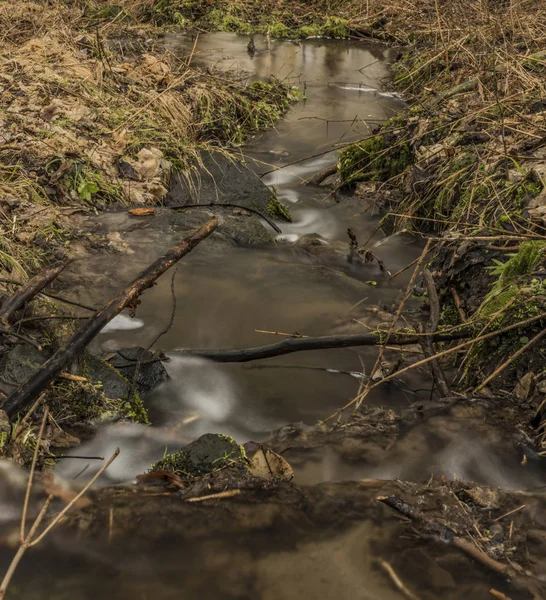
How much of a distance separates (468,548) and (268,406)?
4.84ft

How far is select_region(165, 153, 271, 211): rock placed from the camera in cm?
607

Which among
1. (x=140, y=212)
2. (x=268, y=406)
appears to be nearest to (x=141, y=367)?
(x=268, y=406)

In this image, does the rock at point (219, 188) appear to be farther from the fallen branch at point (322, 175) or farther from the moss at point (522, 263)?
the moss at point (522, 263)

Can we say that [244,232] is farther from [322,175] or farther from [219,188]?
[322,175]

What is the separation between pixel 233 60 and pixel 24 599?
9429 mm

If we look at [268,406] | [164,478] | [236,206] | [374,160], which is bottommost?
[268,406]

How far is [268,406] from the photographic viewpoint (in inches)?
144

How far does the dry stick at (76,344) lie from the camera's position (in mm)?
2906

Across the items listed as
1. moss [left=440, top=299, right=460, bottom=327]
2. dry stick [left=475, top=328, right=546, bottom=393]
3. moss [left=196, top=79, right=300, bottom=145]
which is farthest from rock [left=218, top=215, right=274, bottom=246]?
dry stick [left=475, top=328, right=546, bottom=393]

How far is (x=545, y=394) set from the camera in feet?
10.2

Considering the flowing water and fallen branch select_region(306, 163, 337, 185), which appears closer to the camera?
the flowing water

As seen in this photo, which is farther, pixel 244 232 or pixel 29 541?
pixel 244 232

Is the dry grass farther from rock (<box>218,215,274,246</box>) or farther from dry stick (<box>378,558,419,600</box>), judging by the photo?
dry stick (<box>378,558,419,600</box>)

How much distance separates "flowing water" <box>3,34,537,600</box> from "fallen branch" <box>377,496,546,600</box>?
78mm
